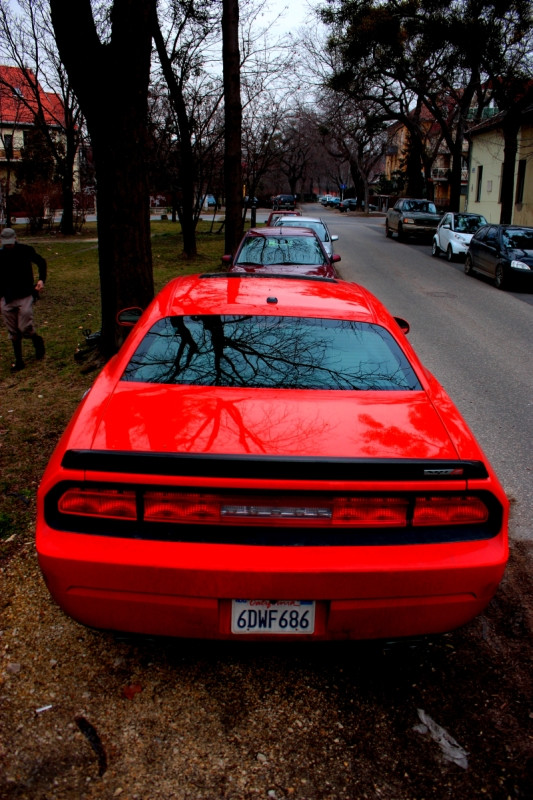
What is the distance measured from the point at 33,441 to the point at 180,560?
3676 mm

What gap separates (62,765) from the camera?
7.91ft

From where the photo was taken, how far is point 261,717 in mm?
2670

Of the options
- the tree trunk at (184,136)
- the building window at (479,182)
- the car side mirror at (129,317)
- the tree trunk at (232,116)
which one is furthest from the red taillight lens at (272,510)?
the building window at (479,182)

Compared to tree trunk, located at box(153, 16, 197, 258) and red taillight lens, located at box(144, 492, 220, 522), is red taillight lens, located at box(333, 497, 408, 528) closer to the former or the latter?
red taillight lens, located at box(144, 492, 220, 522)

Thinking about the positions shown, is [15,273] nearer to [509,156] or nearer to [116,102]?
[116,102]

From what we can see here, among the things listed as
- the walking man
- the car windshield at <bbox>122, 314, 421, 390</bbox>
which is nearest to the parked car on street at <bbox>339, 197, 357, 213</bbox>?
the walking man

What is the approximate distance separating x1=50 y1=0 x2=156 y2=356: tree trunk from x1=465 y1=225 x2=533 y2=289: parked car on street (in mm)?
10992

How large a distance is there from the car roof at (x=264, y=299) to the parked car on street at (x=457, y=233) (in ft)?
60.1

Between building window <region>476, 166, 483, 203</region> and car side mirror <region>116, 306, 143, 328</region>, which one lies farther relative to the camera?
building window <region>476, 166, 483, 203</region>

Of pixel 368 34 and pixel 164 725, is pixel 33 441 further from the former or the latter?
pixel 368 34

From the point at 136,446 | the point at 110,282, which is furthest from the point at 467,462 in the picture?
the point at 110,282

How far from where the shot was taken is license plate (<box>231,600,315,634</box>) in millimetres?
2486

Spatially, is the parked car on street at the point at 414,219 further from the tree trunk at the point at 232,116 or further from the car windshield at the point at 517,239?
the tree trunk at the point at 232,116

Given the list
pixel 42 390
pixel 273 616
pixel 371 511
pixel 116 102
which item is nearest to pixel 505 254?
pixel 116 102
